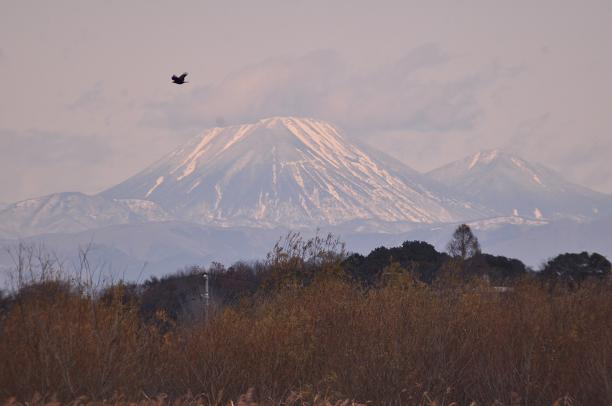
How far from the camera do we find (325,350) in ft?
71.1

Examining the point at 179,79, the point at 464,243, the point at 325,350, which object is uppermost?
the point at 464,243

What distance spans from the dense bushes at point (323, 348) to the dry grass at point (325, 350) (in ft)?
0.08

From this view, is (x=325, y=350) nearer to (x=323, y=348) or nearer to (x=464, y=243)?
(x=323, y=348)

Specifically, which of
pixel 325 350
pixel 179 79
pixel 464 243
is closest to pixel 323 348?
pixel 325 350

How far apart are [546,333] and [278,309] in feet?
17.3

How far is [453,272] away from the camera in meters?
24.9

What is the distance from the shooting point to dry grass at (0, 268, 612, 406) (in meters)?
18.2

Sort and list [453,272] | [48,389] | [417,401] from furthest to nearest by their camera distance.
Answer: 1. [453,272]
2. [417,401]
3. [48,389]

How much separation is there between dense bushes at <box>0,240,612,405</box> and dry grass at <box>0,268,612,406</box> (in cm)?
3

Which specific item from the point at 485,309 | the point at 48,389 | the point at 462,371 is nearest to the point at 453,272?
the point at 485,309

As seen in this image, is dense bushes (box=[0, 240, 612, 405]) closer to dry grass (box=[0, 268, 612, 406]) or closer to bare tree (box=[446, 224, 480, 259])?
dry grass (box=[0, 268, 612, 406])

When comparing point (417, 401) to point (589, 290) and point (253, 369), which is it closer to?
point (253, 369)

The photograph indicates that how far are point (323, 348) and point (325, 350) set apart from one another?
90mm

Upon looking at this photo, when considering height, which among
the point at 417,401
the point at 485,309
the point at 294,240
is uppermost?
the point at 294,240
